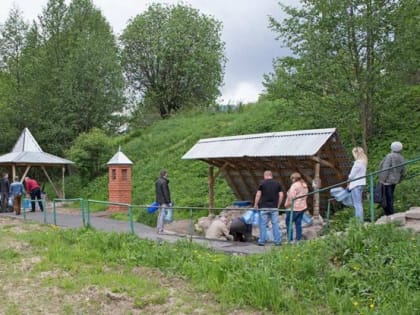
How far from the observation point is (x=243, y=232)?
12336 millimetres

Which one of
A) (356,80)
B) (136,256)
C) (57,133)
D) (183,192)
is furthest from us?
(57,133)

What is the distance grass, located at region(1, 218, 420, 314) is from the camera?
276 inches

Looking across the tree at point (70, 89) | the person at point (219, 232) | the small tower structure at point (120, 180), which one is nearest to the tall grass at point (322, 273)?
the person at point (219, 232)

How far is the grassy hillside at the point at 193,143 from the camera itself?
18.1m

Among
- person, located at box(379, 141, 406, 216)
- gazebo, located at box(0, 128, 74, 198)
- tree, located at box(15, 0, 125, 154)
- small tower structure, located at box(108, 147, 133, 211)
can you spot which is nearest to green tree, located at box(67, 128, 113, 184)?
gazebo, located at box(0, 128, 74, 198)

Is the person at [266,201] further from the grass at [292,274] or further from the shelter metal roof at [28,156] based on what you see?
the shelter metal roof at [28,156]

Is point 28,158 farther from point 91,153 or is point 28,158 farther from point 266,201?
point 266,201

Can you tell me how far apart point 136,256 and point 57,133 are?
75.9 ft

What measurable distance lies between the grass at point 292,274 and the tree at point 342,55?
26.9ft

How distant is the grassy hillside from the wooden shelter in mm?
1980

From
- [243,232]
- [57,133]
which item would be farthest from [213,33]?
[243,232]

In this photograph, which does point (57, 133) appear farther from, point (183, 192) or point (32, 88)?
point (183, 192)

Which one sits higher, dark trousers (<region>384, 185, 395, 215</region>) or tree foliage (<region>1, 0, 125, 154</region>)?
tree foliage (<region>1, 0, 125, 154</region>)

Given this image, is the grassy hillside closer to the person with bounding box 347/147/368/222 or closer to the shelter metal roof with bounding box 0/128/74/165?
the person with bounding box 347/147/368/222
